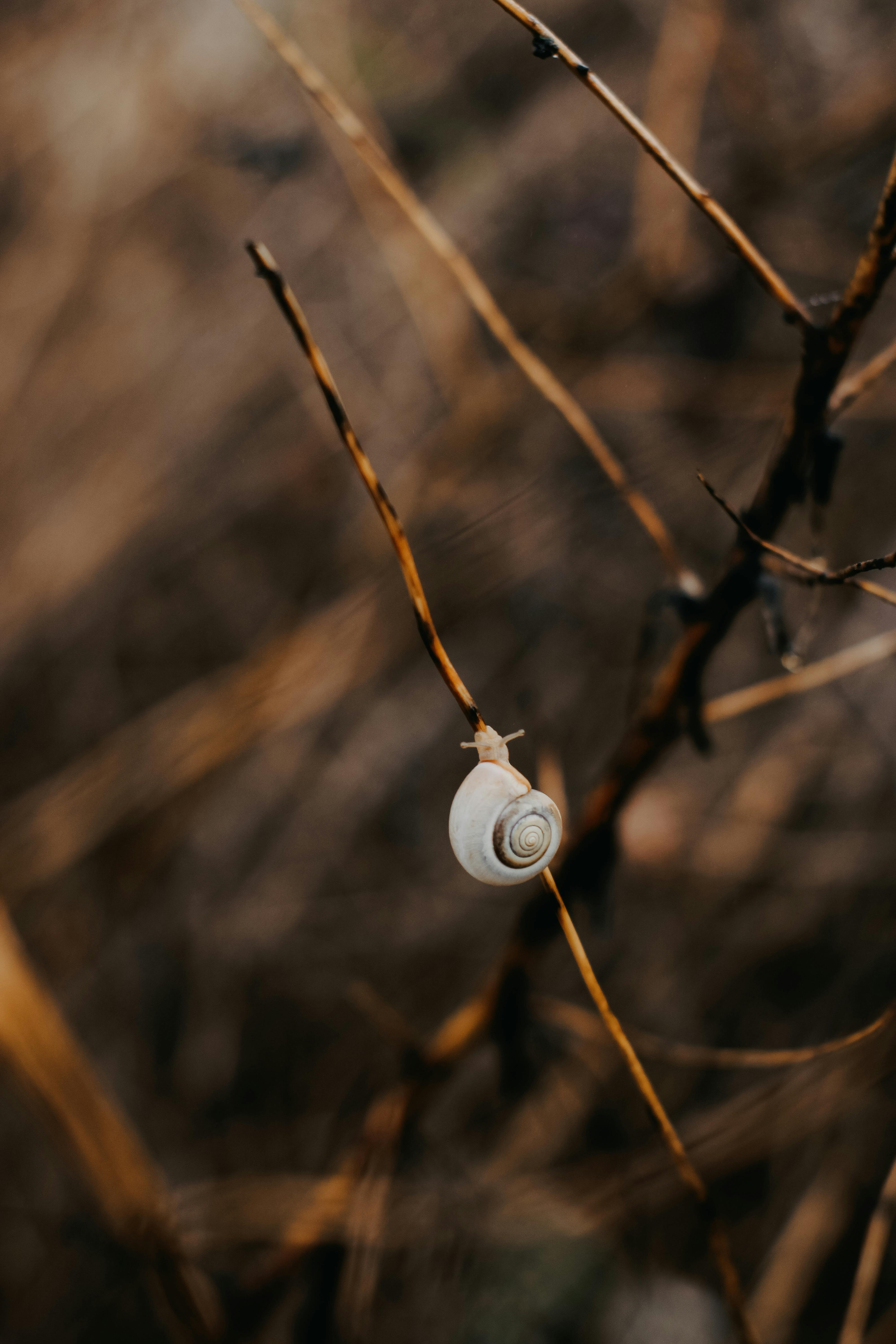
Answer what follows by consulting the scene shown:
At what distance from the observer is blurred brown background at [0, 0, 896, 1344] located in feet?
3.07

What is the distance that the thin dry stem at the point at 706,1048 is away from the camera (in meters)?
0.35

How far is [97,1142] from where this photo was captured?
73cm

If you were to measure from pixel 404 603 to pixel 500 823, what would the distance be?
598mm

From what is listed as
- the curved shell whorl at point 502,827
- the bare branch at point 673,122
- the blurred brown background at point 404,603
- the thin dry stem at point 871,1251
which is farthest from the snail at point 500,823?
the bare branch at point 673,122

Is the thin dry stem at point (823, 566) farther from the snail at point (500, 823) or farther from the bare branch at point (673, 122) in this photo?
the bare branch at point (673, 122)

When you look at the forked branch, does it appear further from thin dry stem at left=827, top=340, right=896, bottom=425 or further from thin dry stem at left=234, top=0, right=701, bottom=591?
thin dry stem at left=827, top=340, right=896, bottom=425

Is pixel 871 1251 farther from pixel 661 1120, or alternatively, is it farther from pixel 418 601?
pixel 418 601

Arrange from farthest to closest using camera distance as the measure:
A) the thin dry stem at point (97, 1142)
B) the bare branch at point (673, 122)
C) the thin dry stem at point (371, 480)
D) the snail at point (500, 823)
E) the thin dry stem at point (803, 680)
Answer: the bare branch at point (673, 122), the thin dry stem at point (97, 1142), the thin dry stem at point (803, 680), the snail at point (500, 823), the thin dry stem at point (371, 480)

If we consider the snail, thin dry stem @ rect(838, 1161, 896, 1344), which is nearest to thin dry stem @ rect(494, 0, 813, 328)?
the snail

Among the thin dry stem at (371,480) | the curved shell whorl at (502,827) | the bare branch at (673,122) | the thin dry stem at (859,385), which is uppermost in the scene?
the bare branch at (673,122)

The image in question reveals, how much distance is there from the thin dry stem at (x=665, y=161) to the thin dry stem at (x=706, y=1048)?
314 millimetres

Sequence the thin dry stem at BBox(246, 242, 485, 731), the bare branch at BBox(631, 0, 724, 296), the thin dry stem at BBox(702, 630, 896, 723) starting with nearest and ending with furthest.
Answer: the thin dry stem at BBox(246, 242, 485, 731), the thin dry stem at BBox(702, 630, 896, 723), the bare branch at BBox(631, 0, 724, 296)

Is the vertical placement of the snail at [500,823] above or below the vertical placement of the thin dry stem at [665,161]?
below

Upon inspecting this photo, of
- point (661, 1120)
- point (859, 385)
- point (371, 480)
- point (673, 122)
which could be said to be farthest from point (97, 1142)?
point (673, 122)
